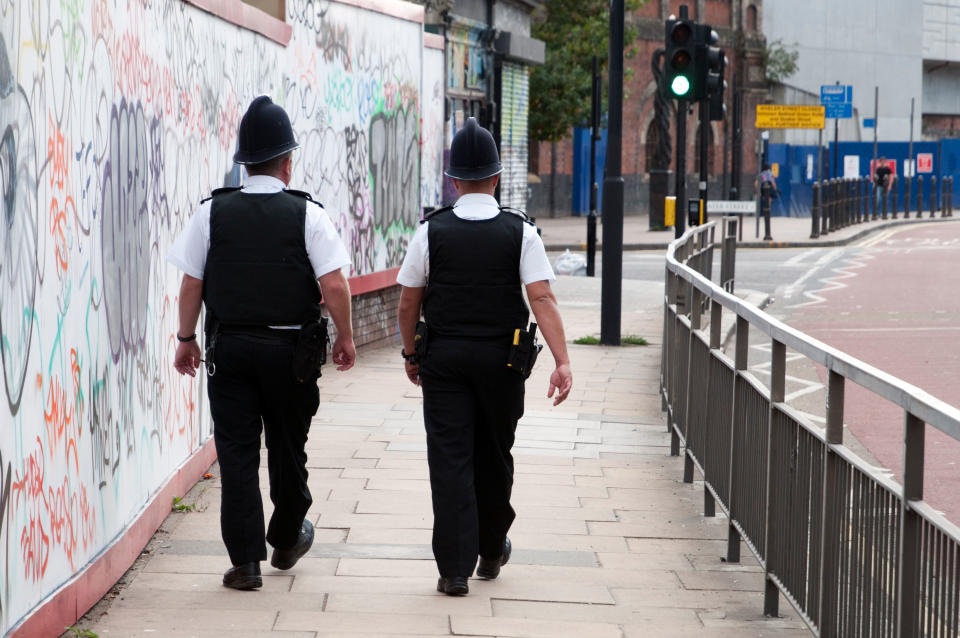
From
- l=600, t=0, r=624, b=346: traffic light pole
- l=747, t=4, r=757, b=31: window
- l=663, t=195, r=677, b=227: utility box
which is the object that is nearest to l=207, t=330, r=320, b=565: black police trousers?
l=600, t=0, r=624, b=346: traffic light pole

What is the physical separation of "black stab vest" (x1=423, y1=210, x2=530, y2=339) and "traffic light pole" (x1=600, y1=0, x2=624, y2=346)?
28.8 feet

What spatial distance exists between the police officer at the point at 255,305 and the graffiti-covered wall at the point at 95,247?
408mm

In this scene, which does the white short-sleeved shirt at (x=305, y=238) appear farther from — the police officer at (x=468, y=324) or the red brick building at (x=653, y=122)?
the red brick building at (x=653, y=122)

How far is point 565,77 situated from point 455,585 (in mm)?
31937

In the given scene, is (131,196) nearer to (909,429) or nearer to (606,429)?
(909,429)

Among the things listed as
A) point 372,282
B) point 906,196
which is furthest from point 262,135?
point 906,196

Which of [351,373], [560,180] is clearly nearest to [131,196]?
[351,373]

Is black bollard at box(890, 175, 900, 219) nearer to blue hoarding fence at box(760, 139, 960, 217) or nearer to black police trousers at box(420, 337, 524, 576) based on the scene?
blue hoarding fence at box(760, 139, 960, 217)

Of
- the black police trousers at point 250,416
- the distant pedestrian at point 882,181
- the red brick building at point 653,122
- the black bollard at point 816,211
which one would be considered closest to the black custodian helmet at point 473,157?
the black police trousers at point 250,416

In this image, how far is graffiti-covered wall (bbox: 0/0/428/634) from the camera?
4359 millimetres

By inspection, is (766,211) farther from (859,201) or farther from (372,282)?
(372,282)

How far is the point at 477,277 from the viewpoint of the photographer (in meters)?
5.48

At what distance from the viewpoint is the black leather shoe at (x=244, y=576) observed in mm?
5527

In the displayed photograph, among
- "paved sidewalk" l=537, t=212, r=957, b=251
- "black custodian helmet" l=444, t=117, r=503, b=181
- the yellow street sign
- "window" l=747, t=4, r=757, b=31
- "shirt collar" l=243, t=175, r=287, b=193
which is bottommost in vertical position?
"paved sidewalk" l=537, t=212, r=957, b=251
